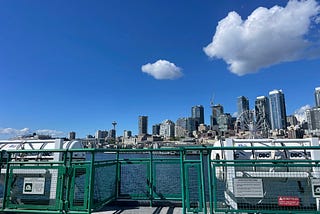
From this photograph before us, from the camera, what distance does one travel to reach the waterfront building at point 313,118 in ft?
342

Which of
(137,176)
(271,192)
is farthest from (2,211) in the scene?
(271,192)

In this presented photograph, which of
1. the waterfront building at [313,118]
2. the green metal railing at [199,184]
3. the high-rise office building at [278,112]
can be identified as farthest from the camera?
the high-rise office building at [278,112]

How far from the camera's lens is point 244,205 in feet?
19.2

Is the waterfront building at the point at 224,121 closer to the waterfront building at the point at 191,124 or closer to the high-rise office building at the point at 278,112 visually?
the high-rise office building at the point at 278,112

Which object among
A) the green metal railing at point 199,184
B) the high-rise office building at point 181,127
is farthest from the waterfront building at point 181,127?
the green metal railing at point 199,184

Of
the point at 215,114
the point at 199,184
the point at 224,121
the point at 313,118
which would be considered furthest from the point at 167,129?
the point at 199,184

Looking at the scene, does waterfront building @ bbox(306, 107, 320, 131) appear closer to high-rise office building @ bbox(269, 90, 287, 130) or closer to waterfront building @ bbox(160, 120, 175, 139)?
high-rise office building @ bbox(269, 90, 287, 130)

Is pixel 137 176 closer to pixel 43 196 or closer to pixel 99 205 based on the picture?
pixel 99 205

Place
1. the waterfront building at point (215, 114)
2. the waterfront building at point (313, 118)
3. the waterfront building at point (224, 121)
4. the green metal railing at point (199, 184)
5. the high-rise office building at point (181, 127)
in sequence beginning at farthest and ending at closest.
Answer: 1. the high-rise office building at point (181, 127)
2. the waterfront building at point (215, 114)
3. the waterfront building at point (224, 121)
4. the waterfront building at point (313, 118)
5. the green metal railing at point (199, 184)

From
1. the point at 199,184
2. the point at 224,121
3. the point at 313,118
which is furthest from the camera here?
the point at 224,121

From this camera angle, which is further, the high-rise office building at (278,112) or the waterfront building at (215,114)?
the waterfront building at (215,114)

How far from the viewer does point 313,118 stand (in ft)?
360

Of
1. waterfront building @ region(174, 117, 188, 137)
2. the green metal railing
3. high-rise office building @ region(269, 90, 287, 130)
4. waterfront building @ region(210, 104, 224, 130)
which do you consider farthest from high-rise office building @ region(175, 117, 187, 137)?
the green metal railing

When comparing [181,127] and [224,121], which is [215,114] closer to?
[224,121]
